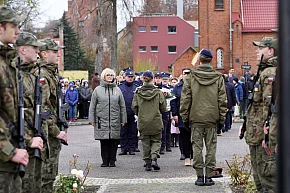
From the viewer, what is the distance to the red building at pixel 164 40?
86375mm

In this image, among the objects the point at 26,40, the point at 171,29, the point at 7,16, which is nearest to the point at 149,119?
the point at 26,40

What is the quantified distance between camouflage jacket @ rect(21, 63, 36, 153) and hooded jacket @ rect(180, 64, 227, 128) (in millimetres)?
3949

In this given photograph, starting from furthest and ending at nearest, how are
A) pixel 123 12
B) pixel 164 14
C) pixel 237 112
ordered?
pixel 164 14
pixel 123 12
pixel 237 112

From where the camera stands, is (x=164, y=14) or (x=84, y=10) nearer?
(x=84, y=10)

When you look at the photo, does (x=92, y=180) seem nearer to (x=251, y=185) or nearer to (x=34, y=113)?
(x=251, y=185)

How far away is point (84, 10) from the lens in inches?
1550

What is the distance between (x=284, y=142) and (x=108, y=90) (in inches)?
416

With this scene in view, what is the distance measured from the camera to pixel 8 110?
12.5 feet

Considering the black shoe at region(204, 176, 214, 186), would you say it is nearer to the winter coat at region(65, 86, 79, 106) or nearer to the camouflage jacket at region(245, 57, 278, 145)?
the camouflage jacket at region(245, 57, 278, 145)

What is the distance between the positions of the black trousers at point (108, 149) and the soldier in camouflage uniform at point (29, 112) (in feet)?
20.3

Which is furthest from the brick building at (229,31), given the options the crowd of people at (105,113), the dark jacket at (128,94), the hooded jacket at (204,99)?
the hooded jacket at (204,99)

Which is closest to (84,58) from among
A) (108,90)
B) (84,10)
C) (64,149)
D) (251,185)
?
(84,10)

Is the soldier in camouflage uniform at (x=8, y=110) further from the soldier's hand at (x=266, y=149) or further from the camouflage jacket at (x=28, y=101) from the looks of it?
the soldier's hand at (x=266, y=149)

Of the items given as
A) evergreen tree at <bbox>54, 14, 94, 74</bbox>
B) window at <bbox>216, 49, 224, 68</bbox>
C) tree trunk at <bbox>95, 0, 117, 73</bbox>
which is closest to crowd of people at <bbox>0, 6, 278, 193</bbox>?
tree trunk at <bbox>95, 0, 117, 73</bbox>
